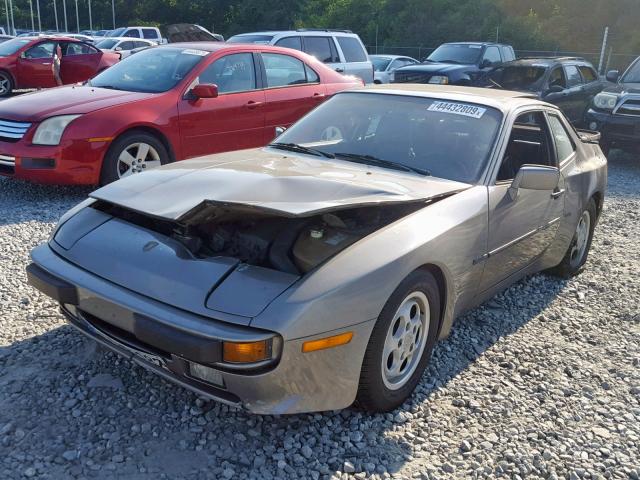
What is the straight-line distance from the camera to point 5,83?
16.1m

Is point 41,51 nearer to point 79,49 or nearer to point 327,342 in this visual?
point 79,49

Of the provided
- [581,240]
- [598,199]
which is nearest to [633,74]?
[598,199]

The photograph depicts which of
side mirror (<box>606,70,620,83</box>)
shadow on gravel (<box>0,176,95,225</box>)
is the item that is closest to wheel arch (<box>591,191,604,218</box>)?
shadow on gravel (<box>0,176,95,225</box>)

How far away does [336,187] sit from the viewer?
Result: 3035 mm

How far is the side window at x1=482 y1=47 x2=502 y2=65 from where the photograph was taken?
49.6ft

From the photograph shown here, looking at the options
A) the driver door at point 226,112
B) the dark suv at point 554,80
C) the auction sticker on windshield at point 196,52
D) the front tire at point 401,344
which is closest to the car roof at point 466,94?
the front tire at point 401,344

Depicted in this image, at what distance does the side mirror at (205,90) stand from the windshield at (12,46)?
12087 mm

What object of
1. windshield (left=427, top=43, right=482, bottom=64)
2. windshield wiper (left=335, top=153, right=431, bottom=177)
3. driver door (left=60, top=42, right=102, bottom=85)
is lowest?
driver door (left=60, top=42, right=102, bottom=85)

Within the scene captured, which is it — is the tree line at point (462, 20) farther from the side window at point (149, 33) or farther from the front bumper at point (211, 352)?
the front bumper at point (211, 352)

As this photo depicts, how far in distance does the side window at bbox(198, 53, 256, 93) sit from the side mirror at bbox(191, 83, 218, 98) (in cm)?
28

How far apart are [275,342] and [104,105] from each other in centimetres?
455

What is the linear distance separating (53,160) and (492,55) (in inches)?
486

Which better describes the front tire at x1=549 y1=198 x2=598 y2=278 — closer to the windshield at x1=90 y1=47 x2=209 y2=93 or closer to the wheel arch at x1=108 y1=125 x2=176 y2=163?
the wheel arch at x1=108 y1=125 x2=176 y2=163

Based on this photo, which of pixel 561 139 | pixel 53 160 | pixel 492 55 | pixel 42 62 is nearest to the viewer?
pixel 561 139
